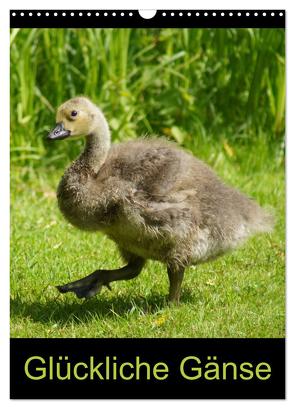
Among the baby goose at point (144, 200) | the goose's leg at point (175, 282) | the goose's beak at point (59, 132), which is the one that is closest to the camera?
the baby goose at point (144, 200)

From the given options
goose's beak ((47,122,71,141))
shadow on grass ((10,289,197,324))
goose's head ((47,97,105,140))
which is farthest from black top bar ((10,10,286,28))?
shadow on grass ((10,289,197,324))

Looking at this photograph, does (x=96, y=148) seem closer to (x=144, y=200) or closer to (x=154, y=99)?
(x=144, y=200)

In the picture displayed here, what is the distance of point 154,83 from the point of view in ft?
28.3

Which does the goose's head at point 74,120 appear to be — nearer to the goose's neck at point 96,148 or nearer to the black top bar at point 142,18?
the goose's neck at point 96,148

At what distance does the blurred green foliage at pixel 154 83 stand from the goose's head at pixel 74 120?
2962mm

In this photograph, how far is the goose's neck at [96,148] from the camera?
513 centimetres

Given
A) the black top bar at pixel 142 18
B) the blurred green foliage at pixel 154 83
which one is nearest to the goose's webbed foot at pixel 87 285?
the black top bar at pixel 142 18

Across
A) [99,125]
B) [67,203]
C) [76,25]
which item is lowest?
[67,203]

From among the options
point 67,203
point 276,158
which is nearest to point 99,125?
point 67,203

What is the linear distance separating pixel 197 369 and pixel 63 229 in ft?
9.82

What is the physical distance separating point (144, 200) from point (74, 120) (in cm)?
72

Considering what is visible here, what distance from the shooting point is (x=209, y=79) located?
339 inches

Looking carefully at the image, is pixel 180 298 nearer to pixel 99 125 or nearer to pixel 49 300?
pixel 49 300

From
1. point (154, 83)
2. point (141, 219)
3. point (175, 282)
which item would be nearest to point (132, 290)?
point (175, 282)
